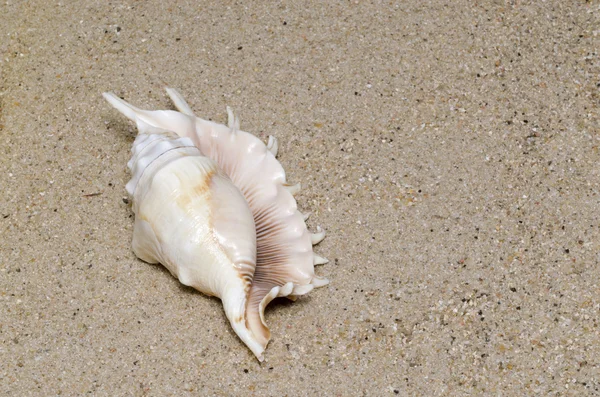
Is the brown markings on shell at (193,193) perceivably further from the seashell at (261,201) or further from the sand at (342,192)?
the sand at (342,192)

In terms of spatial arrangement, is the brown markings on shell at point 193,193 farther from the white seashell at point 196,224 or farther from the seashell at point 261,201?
the seashell at point 261,201

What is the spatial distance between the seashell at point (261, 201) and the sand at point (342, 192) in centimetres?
9

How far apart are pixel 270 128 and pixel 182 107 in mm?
339

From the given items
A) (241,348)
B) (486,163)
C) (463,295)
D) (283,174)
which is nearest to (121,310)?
(241,348)

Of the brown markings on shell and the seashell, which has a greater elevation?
the brown markings on shell

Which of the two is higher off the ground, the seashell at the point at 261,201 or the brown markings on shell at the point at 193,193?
the brown markings on shell at the point at 193,193

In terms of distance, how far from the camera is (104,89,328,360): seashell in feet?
7.34

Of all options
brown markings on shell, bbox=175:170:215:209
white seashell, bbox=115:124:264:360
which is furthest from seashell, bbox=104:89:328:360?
brown markings on shell, bbox=175:170:215:209

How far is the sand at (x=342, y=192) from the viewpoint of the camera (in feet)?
7.27

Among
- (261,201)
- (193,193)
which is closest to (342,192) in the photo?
(261,201)

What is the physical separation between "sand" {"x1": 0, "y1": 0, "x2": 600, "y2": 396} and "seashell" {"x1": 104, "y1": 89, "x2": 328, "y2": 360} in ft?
0.29

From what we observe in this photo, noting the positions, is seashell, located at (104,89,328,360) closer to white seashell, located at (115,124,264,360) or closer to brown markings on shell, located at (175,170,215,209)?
white seashell, located at (115,124,264,360)

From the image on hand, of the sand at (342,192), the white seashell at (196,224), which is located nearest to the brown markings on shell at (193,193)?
the white seashell at (196,224)

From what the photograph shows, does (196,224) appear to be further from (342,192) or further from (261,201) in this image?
(342,192)
